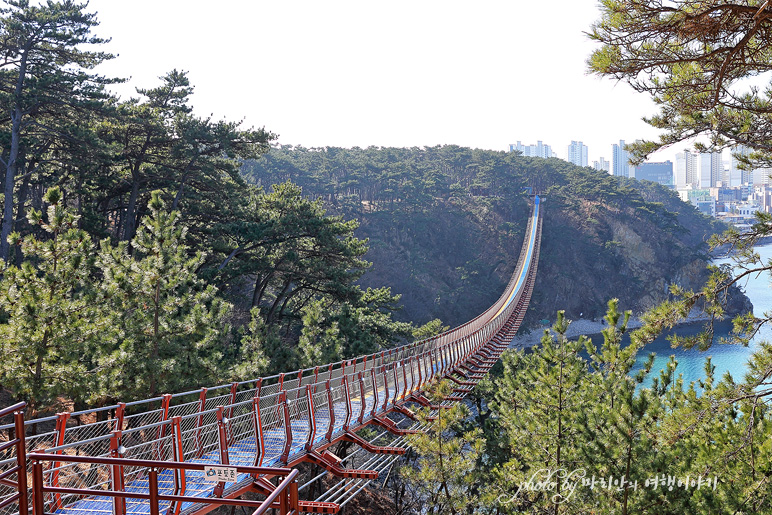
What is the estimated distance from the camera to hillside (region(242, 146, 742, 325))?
2003 inches

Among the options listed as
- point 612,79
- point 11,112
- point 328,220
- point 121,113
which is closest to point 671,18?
point 612,79

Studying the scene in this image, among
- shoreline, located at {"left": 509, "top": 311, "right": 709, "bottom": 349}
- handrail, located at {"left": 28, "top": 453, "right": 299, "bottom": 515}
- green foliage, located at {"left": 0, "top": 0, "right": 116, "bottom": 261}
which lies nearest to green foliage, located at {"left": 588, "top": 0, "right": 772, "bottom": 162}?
handrail, located at {"left": 28, "top": 453, "right": 299, "bottom": 515}

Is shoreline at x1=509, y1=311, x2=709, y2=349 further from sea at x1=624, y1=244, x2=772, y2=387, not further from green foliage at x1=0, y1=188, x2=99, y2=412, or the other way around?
green foliage at x1=0, y1=188, x2=99, y2=412

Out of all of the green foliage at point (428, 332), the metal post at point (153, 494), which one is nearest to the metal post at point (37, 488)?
the metal post at point (153, 494)

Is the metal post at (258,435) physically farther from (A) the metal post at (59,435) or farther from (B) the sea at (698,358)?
(B) the sea at (698,358)

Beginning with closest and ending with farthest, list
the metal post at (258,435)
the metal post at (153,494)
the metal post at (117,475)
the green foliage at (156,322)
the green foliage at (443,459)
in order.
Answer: the metal post at (153,494)
the metal post at (117,475)
the metal post at (258,435)
the green foliage at (156,322)
the green foliage at (443,459)

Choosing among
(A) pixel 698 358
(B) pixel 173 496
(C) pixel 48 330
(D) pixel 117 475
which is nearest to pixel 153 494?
(B) pixel 173 496

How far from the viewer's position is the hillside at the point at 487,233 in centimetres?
5088

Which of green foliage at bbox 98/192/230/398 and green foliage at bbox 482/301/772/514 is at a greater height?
green foliage at bbox 98/192/230/398

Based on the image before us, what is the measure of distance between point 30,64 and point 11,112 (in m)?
1.91

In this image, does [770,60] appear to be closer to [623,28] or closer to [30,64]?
[623,28]

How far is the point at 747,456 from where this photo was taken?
19.7 feet

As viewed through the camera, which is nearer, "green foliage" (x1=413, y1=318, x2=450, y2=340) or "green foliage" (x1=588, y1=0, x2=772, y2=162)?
"green foliage" (x1=588, y1=0, x2=772, y2=162)

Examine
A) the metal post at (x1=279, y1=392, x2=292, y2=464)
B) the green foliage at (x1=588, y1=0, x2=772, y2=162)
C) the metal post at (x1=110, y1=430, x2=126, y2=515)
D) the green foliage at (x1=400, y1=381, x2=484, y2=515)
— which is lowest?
the green foliage at (x1=400, y1=381, x2=484, y2=515)
